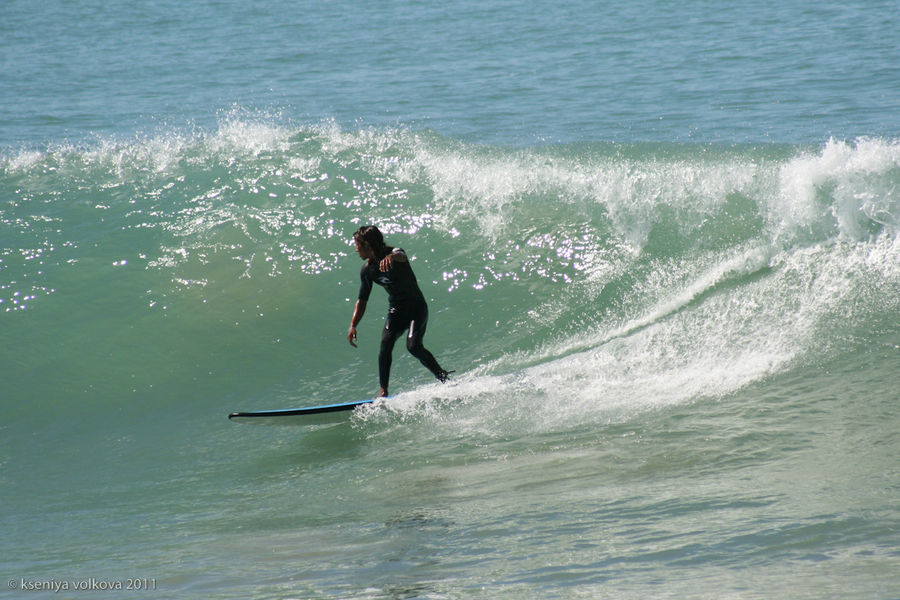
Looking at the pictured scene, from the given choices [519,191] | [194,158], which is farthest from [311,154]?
[519,191]

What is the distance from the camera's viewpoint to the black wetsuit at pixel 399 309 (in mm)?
6773

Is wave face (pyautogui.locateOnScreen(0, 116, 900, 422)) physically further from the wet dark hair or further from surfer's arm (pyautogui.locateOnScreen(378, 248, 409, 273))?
the wet dark hair

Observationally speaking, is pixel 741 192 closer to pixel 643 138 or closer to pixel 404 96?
pixel 643 138

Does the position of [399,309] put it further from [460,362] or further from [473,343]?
[473,343]

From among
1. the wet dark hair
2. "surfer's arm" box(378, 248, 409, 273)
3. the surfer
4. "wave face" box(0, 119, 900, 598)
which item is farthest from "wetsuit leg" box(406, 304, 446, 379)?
the wet dark hair

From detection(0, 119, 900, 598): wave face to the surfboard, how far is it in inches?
4.2

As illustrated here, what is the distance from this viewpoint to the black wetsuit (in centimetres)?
677

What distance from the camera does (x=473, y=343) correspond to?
8453 millimetres

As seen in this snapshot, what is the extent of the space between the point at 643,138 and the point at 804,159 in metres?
3.41

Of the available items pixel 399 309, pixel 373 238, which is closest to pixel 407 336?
pixel 399 309

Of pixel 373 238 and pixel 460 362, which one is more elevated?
pixel 373 238

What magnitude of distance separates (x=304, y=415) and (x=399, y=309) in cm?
110

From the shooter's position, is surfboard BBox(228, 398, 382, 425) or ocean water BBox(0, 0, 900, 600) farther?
surfboard BBox(228, 398, 382, 425)

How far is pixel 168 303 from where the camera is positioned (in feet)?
30.1
